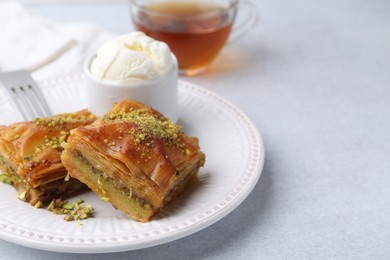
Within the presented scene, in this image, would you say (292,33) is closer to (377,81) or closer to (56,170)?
(377,81)

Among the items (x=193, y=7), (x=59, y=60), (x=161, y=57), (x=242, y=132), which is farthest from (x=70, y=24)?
(x=242, y=132)

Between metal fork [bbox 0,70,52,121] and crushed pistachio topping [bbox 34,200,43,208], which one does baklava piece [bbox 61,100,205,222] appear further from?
metal fork [bbox 0,70,52,121]

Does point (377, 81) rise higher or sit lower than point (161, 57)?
lower

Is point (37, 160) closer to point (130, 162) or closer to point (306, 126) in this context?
point (130, 162)

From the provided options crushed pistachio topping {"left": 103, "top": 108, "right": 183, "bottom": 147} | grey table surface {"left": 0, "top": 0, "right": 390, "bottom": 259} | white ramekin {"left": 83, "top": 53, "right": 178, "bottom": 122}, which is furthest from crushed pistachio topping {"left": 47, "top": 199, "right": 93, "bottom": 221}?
white ramekin {"left": 83, "top": 53, "right": 178, "bottom": 122}

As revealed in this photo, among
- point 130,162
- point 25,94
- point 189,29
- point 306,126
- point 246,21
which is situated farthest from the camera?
point 246,21

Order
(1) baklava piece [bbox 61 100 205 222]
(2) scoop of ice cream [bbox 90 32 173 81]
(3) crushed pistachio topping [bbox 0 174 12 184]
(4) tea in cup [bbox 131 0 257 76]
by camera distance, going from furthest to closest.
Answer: (4) tea in cup [bbox 131 0 257 76] < (2) scoop of ice cream [bbox 90 32 173 81] < (3) crushed pistachio topping [bbox 0 174 12 184] < (1) baklava piece [bbox 61 100 205 222]

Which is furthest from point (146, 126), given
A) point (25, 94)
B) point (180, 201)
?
point (25, 94)
